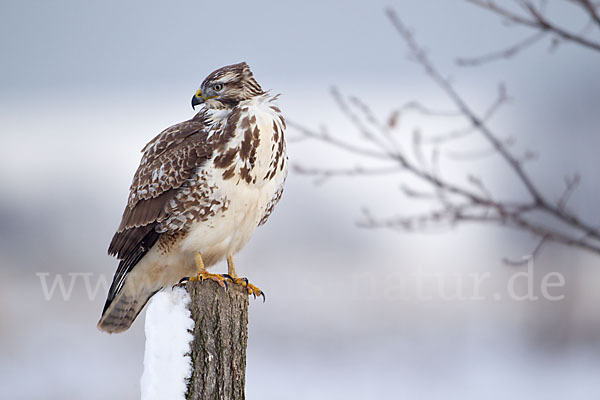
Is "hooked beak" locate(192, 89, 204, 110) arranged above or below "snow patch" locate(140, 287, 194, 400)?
above

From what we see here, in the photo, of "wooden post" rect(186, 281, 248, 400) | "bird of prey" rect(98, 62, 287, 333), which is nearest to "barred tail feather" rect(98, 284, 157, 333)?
"bird of prey" rect(98, 62, 287, 333)

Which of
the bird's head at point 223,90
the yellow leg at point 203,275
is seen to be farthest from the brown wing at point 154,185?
the yellow leg at point 203,275

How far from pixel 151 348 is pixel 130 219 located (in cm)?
143

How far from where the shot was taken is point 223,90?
14.0 feet

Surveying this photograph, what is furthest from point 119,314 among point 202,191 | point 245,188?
point 245,188

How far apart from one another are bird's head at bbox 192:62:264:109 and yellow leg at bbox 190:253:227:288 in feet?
2.83

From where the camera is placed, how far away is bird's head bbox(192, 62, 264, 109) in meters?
4.25

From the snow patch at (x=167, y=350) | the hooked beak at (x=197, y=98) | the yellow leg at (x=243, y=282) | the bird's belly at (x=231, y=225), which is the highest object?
the hooked beak at (x=197, y=98)

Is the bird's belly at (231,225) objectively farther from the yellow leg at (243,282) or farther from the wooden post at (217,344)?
the wooden post at (217,344)

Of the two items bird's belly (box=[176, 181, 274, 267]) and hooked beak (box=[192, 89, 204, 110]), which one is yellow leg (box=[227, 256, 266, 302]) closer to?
bird's belly (box=[176, 181, 274, 267])

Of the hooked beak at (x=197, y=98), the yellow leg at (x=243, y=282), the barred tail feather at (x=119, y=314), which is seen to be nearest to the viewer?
the yellow leg at (x=243, y=282)

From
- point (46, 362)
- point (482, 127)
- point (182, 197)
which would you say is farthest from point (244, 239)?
point (46, 362)

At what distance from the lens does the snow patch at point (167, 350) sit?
2.96 meters

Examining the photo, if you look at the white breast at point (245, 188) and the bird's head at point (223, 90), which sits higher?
the bird's head at point (223, 90)
